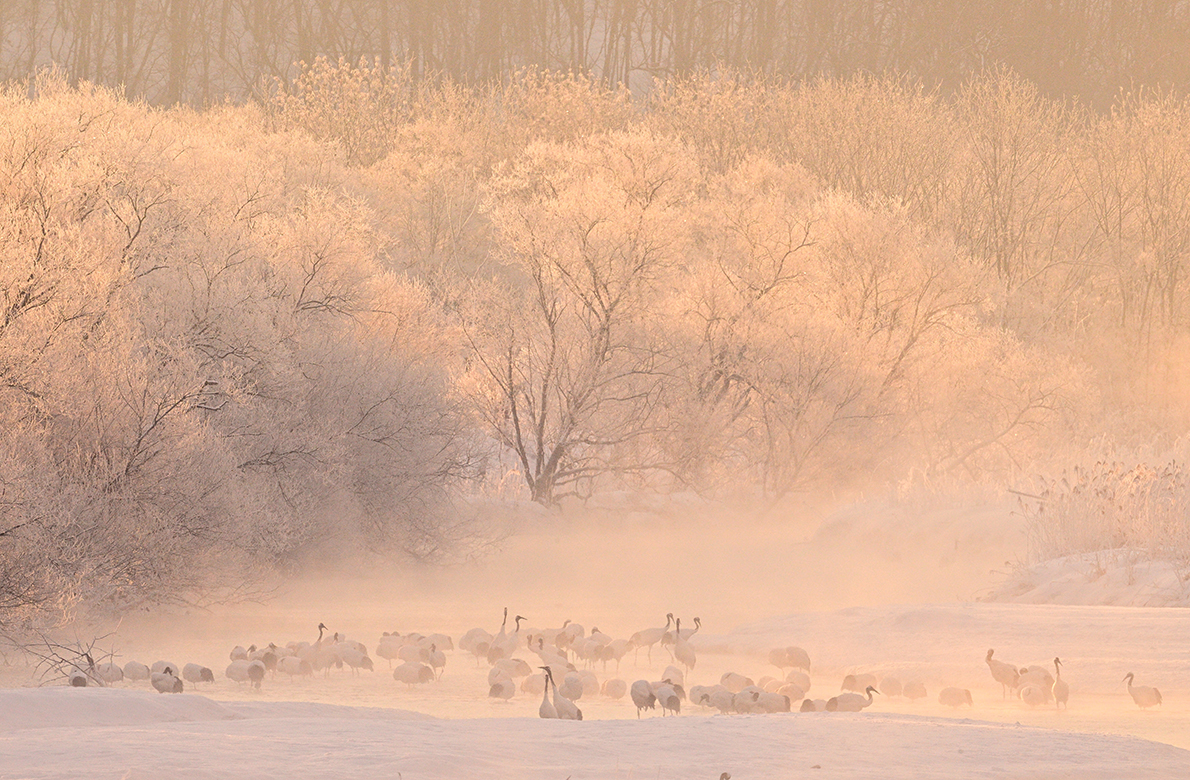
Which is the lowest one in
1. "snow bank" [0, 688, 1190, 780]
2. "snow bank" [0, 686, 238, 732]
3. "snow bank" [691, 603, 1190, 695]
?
"snow bank" [0, 688, 1190, 780]

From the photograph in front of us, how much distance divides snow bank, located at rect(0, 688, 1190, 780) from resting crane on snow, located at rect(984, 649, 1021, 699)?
2932 millimetres

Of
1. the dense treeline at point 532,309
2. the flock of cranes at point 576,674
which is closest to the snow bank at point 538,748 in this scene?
the flock of cranes at point 576,674

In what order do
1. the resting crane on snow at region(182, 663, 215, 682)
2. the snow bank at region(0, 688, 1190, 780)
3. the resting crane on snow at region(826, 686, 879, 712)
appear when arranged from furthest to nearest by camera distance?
the resting crane on snow at region(182, 663, 215, 682) → the resting crane on snow at region(826, 686, 879, 712) → the snow bank at region(0, 688, 1190, 780)

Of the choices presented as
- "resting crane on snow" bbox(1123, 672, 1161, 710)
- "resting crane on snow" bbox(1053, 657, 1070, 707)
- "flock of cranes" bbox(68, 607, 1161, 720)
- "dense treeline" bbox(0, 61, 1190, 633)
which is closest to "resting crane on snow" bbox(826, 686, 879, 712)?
"flock of cranes" bbox(68, 607, 1161, 720)

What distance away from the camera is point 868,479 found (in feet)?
88.7

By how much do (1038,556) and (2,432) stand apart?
10.7m

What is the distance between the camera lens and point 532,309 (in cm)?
2602

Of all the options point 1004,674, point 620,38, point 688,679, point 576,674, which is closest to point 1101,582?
point 1004,674

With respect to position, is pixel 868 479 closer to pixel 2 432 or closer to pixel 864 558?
pixel 864 558

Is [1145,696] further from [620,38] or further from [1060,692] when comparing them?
[620,38]

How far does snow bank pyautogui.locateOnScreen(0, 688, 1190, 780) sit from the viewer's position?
190 inches

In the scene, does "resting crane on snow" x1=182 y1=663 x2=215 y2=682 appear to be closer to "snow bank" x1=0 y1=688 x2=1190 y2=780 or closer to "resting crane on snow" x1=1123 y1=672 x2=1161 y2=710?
"snow bank" x1=0 y1=688 x2=1190 y2=780

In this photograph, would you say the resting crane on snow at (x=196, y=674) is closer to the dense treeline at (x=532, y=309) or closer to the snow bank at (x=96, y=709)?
the dense treeline at (x=532, y=309)

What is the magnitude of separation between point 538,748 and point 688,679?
18.4 ft
